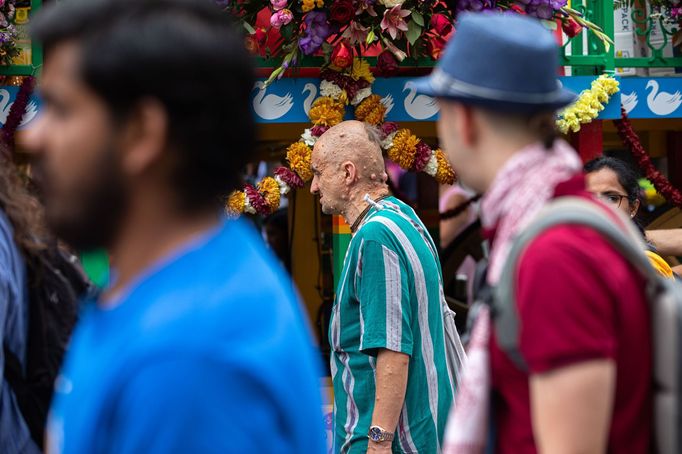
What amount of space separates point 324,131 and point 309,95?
11.2 inches

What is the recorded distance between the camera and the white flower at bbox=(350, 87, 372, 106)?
5375 millimetres

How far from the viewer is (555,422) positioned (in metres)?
1.63

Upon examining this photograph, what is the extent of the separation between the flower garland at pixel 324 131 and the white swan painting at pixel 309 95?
5cm

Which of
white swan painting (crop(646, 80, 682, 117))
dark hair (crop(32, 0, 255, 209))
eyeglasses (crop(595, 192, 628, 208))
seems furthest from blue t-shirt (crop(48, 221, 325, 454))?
white swan painting (crop(646, 80, 682, 117))

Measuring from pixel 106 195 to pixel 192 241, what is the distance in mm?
123

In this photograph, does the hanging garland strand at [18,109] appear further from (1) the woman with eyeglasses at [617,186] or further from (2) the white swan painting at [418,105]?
(1) the woman with eyeglasses at [617,186]

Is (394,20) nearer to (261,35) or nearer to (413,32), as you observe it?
(413,32)

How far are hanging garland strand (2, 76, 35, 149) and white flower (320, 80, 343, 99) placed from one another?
4.79 feet

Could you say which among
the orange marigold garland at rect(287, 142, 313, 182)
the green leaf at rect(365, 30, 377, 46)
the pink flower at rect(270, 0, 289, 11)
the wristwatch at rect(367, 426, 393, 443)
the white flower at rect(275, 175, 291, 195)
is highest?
the pink flower at rect(270, 0, 289, 11)

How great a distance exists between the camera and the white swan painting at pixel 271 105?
539 cm

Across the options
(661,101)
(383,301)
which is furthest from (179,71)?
(661,101)

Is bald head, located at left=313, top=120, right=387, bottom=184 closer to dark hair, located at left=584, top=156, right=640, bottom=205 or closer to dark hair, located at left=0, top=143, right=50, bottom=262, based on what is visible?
dark hair, located at left=584, top=156, right=640, bottom=205

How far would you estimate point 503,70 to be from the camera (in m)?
1.81

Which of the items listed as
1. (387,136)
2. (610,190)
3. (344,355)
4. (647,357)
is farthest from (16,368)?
(387,136)
